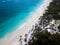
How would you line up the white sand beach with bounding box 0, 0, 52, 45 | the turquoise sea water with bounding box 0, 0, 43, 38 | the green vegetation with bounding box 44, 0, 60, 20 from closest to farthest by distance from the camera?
the white sand beach with bounding box 0, 0, 52, 45, the turquoise sea water with bounding box 0, 0, 43, 38, the green vegetation with bounding box 44, 0, 60, 20

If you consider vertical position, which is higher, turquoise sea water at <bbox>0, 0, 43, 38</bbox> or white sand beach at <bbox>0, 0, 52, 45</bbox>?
turquoise sea water at <bbox>0, 0, 43, 38</bbox>

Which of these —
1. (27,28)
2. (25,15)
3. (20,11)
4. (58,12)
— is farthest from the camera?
(20,11)

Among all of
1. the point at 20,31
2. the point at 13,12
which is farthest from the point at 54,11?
the point at 13,12

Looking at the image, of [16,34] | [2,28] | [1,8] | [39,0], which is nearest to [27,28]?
[16,34]

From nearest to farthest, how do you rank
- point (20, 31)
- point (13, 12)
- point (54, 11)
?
1. point (20, 31)
2. point (54, 11)
3. point (13, 12)

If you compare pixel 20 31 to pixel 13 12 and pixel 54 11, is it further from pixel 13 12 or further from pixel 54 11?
pixel 13 12

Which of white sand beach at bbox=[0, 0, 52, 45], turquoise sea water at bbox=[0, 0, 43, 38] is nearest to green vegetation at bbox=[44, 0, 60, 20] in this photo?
white sand beach at bbox=[0, 0, 52, 45]

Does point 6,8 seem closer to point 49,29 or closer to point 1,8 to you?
point 1,8

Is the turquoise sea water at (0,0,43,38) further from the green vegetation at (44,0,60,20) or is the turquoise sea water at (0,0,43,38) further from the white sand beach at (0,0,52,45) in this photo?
the green vegetation at (44,0,60,20)

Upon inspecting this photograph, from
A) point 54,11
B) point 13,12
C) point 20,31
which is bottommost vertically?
point 20,31
